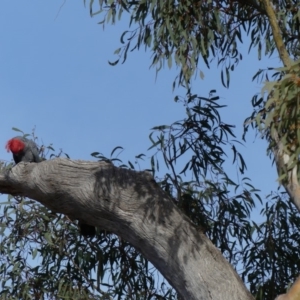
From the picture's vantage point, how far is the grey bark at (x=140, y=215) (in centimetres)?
547

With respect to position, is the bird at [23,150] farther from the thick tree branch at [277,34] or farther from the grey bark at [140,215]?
the thick tree branch at [277,34]

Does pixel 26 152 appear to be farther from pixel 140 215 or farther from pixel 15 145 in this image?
pixel 140 215

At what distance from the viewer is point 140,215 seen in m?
5.62

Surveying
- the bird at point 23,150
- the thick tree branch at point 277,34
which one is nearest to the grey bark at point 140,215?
the bird at point 23,150

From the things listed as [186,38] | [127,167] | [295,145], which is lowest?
[295,145]

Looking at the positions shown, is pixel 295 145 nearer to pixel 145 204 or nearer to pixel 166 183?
pixel 145 204

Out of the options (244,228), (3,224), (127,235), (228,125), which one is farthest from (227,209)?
(3,224)

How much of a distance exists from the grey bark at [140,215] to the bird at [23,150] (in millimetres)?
957

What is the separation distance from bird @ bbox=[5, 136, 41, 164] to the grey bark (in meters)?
0.96

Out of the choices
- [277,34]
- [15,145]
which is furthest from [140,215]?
[15,145]

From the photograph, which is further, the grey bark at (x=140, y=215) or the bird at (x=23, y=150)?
the bird at (x=23, y=150)

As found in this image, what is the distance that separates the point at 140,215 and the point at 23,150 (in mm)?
1753

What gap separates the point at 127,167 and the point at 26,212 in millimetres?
962

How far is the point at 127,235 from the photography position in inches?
227
